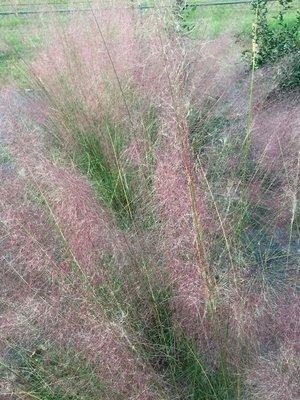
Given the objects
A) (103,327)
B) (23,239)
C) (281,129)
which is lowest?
(281,129)

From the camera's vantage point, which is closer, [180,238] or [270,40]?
[180,238]

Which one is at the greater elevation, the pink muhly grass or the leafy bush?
the pink muhly grass

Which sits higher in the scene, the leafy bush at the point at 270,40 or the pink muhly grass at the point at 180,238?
the pink muhly grass at the point at 180,238

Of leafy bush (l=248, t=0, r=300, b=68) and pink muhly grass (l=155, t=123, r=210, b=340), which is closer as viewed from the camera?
pink muhly grass (l=155, t=123, r=210, b=340)

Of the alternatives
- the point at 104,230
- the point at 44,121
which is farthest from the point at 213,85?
the point at 104,230

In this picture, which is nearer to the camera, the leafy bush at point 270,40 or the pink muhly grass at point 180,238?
the pink muhly grass at point 180,238

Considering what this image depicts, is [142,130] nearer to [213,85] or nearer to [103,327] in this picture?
[213,85]

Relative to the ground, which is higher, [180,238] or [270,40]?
[180,238]

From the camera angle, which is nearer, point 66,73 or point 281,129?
point 281,129

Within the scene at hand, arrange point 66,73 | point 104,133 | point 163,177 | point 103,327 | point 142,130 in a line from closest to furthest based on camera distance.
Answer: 1. point 103,327
2. point 163,177
3. point 142,130
4. point 104,133
5. point 66,73

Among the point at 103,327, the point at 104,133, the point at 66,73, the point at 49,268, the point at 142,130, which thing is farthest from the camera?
the point at 66,73

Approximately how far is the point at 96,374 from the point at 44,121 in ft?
7.34

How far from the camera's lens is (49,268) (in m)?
2.09

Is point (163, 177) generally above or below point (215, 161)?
above
